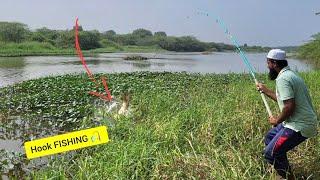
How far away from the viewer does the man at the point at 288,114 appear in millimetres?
4453

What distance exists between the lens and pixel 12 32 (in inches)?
2625

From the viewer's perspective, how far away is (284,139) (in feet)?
15.0

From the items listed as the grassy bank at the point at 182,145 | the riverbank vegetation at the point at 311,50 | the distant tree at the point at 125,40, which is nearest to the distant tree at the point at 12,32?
the distant tree at the point at 125,40

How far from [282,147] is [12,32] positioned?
67.2 meters

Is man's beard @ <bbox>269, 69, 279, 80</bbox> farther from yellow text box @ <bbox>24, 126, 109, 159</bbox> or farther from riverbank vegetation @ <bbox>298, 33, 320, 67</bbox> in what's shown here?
riverbank vegetation @ <bbox>298, 33, 320, 67</bbox>

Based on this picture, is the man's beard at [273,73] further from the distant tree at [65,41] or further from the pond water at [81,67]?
the distant tree at [65,41]

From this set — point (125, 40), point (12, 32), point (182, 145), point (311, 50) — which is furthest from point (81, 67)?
point (125, 40)

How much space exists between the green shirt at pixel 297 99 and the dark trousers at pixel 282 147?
71mm

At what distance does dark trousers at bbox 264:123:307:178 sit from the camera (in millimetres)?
4578

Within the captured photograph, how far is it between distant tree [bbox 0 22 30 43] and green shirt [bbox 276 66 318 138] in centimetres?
6626

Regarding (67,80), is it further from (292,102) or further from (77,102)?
(292,102)

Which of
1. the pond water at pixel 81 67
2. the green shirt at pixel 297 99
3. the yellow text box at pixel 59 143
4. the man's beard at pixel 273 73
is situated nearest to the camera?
the green shirt at pixel 297 99

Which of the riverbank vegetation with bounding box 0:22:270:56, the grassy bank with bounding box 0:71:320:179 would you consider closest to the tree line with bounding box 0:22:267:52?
the riverbank vegetation with bounding box 0:22:270:56

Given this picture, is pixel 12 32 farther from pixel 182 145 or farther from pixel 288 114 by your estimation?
pixel 288 114
